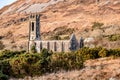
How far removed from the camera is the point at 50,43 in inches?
2498

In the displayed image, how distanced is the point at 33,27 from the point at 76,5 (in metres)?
75.6

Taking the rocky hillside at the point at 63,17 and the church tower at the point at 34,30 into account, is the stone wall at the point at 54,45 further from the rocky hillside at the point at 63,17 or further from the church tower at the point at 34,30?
the rocky hillside at the point at 63,17

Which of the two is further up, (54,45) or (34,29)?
(34,29)

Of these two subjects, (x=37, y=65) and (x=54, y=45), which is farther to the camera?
(x=54, y=45)

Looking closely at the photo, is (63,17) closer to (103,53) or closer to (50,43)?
(50,43)

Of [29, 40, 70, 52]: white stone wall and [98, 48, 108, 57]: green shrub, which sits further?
[29, 40, 70, 52]: white stone wall

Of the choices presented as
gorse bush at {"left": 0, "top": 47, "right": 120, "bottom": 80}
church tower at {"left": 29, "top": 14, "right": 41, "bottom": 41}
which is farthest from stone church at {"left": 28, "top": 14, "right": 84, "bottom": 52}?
gorse bush at {"left": 0, "top": 47, "right": 120, "bottom": 80}

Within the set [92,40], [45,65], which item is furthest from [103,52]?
[92,40]

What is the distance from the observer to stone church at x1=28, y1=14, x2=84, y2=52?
58562 mm

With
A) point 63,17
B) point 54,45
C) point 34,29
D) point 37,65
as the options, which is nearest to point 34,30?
point 34,29

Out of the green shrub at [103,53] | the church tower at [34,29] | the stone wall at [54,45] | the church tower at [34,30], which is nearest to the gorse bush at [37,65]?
the green shrub at [103,53]

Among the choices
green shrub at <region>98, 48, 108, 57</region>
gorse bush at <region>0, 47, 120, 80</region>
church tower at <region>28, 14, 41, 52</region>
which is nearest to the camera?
gorse bush at <region>0, 47, 120, 80</region>

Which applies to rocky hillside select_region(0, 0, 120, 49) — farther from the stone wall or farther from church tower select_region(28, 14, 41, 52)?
the stone wall

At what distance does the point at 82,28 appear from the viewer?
110562 millimetres
